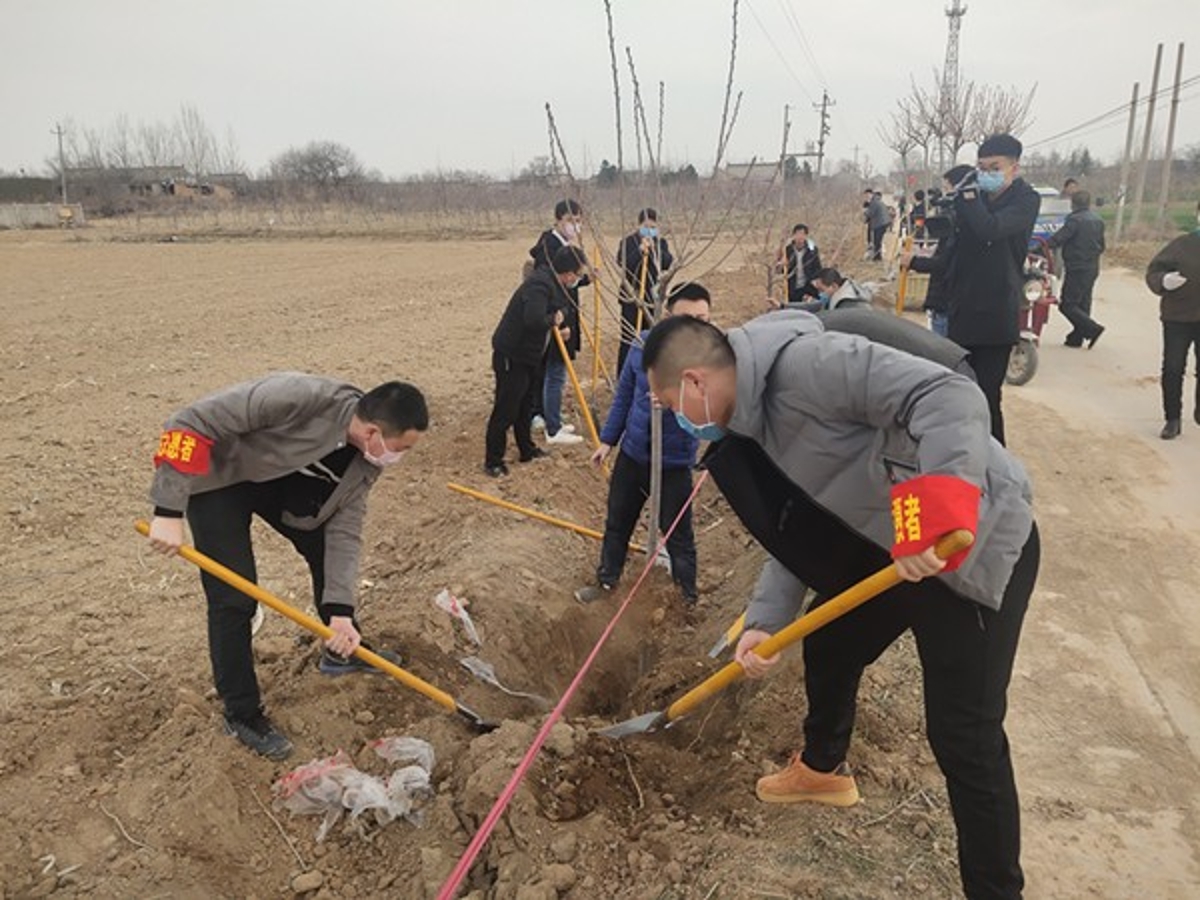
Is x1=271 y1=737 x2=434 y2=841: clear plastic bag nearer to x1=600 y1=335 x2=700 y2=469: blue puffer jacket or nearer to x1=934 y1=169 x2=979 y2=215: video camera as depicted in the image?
x1=600 y1=335 x2=700 y2=469: blue puffer jacket

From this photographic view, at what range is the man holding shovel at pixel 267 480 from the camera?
9.31ft

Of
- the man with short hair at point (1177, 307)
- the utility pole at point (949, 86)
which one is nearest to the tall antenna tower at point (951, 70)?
the utility pole at point (949, 86)

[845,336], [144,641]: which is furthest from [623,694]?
[845,336]

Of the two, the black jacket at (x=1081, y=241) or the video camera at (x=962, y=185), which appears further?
the black jacket at (x=1081, y=241)

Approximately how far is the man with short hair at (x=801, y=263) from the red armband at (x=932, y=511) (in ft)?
25.6

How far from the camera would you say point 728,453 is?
7.52 ft

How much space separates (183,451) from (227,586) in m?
0.56

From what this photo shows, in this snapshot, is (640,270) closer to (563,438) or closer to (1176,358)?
(563,438)

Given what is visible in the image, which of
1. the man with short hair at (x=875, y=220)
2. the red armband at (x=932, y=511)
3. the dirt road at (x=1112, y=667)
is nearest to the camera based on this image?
the red armband at (x=932, y=511)

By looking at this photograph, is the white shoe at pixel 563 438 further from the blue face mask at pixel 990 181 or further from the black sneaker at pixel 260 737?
the black sneaker at pixel 260 737

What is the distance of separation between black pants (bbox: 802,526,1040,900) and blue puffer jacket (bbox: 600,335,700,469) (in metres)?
2.04

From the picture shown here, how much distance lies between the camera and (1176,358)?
639cm

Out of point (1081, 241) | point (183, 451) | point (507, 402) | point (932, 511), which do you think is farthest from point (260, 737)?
point (1081, 241)

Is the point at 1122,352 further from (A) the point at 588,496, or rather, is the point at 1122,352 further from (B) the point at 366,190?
(B) the point at 366,190
